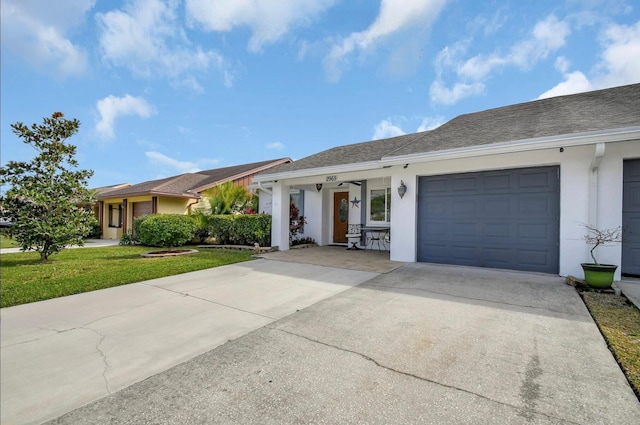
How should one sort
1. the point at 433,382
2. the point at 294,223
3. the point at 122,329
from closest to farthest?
the point at 433,382 < the point at 122,329 < the point at 294,223

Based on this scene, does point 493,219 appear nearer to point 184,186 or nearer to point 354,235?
point 354,235

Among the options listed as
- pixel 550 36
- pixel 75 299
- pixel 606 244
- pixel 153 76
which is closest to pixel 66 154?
pixel 153 76

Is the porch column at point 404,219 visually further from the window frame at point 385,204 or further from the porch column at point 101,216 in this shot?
the porch column at point 101,216

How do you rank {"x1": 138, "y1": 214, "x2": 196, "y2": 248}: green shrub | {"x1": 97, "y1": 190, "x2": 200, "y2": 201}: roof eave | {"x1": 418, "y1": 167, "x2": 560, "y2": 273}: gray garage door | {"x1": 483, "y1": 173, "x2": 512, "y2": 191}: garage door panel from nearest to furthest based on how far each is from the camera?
{"x1": 418, "y1": 167, "x2": 560, "y2": 273}: gray garage door < {"x1": 483, "y1": 173, "x2": 512, "y2": 191}: garage door panel < {"x1": 138, "y1": 214, "x2": 196, "y2": 248}: green shrub < {"x1": 97, "y1": 190, "x2": 200, "y2": 201}: roof eave

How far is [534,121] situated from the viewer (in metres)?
6.93

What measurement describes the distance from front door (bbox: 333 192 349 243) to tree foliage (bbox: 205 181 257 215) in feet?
13.9

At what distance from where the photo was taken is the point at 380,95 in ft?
43.1

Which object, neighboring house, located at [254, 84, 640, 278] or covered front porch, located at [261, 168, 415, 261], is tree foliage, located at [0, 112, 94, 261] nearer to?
covered front porch, located at [261, 168, 415, 261]

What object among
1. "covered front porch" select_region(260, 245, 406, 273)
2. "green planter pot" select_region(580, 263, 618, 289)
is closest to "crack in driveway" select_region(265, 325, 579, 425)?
"covered front porch" select_region(260, 245, 406, 273)

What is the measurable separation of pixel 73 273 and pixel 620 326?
10229mm

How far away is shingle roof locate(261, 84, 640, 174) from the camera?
5.82 metres

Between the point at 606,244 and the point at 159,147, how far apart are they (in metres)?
19.0

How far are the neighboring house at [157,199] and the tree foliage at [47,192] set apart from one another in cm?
637

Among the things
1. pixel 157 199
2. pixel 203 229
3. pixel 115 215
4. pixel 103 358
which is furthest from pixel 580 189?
pixel 115 215
